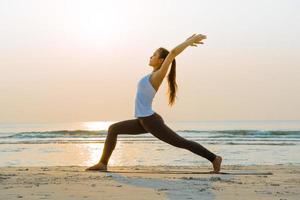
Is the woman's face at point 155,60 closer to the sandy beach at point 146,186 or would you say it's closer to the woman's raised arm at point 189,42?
the woman's raised arm at point 189,42

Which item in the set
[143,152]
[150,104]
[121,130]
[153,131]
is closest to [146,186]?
[153,131]

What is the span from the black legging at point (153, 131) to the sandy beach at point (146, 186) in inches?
16.3

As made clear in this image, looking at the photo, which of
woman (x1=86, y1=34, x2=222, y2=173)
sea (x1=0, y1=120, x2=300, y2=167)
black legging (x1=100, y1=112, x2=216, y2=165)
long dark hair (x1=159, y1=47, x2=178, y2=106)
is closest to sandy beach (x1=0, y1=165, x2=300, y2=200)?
black legging (x1=100, y1=112, x2=216, y2=165)

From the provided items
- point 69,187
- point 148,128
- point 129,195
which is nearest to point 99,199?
point 129,195

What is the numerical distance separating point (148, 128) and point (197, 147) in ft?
2.43

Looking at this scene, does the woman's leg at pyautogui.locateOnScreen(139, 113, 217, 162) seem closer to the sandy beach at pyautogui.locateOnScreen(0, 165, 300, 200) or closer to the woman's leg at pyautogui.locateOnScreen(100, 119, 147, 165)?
the woman's leg at pyautogui.locateOnScreen(100, 119, 147, 165)

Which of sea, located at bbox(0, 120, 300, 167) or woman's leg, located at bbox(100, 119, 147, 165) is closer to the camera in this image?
woman's leg, located at bbox(100, 119, 147, 165)

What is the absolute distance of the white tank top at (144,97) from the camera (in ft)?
24.1

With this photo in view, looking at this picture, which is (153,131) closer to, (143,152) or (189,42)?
(189,42)

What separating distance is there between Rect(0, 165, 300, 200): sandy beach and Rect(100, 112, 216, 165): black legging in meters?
0.41

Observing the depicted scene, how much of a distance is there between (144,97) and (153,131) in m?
0.47

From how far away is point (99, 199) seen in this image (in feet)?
16.5

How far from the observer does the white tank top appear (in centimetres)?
734

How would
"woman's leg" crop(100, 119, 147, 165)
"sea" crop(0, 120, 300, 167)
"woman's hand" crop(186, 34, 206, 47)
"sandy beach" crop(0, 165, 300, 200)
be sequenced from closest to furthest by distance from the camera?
"sandy beach" crop(0, 165, 300, 200)
"woman's hand" crop(186, 34, 206, 47)
"woman's leg" crop(100, 119, 147, 165)
"sea" crop(0, 120, 300, 167)
